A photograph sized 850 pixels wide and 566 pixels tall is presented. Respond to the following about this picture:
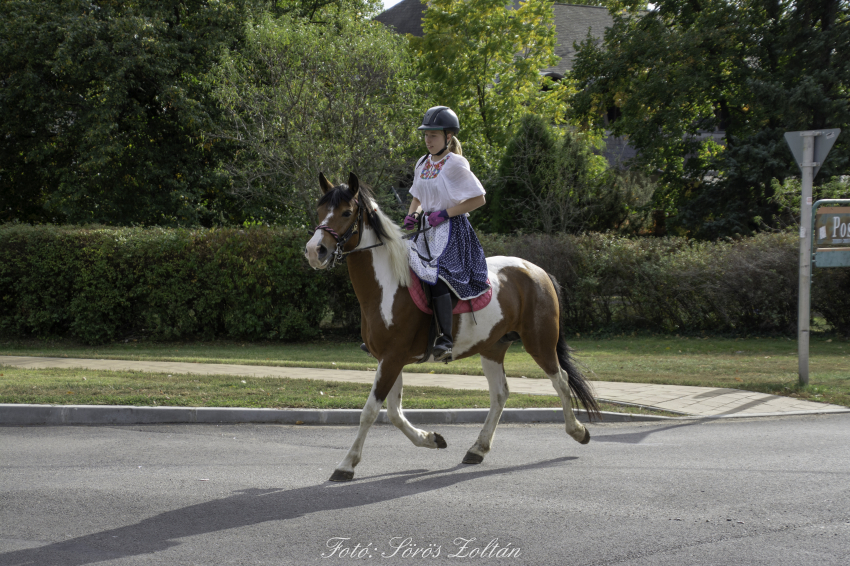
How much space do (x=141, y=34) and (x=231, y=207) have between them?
5910 millimetres

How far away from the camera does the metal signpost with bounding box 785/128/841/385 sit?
9.97 metres

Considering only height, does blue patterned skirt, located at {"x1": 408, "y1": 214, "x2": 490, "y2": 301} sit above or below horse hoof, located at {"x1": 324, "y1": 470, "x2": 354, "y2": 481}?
above

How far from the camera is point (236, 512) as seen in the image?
15.9 feet

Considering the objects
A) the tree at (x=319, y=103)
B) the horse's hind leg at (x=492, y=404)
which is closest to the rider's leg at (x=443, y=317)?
the horse's hind leg at (x=492, y=404)

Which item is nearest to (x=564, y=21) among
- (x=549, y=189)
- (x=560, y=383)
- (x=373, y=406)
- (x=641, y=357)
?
(x=549, y=189)

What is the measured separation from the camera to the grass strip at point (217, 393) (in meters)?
8.64

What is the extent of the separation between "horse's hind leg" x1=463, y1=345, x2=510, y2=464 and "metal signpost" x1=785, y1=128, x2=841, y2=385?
5.33 metres

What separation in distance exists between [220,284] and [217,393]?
758cm

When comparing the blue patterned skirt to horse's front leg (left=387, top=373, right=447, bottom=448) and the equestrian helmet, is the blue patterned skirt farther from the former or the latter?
horse's front leg (left=387, top=373, right=447, bottom=448)

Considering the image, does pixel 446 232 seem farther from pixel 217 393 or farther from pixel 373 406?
pixel 217 393

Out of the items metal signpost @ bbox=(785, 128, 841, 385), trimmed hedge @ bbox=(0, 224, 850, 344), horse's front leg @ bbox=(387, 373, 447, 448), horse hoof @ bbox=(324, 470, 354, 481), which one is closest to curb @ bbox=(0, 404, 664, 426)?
horse's front leg @ bbox=(387, 373, 447, 448)

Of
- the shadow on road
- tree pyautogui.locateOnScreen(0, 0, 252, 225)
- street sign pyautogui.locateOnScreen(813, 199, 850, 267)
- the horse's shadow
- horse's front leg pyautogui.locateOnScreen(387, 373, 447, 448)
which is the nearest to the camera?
the horse's shadow

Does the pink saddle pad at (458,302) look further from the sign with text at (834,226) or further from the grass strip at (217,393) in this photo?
the sign with text at (834,226)

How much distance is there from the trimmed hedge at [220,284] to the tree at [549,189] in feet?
22.7
